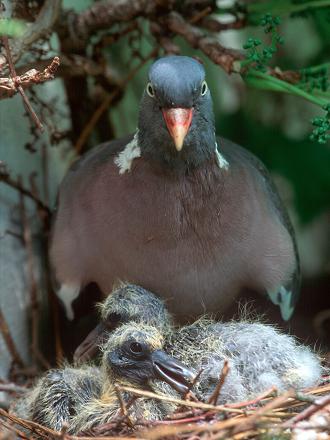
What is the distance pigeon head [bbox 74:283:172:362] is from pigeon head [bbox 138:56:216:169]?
0.45 metres

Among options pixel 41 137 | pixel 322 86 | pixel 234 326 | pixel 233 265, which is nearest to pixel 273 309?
pixel 233 265

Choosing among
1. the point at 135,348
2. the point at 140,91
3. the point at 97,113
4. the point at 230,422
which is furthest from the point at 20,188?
the point at 230,422

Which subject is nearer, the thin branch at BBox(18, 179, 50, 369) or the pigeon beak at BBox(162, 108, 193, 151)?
the pigeon beak at BBox(162, 108, 193, 151)

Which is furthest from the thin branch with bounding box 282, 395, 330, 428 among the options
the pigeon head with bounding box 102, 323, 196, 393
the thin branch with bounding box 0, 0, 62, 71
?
the thin branch with bounding box 0, 0, 62, 71

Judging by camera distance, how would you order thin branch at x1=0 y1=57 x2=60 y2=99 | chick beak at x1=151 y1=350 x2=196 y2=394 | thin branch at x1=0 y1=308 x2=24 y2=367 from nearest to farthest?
chick beak at x1=151 y1=350 x2=196 y2=394 < thin branch at x1=0 y1=57 x2=60 y2=99 < thin branch at x1=0 y1=308 x2=24 y2=367

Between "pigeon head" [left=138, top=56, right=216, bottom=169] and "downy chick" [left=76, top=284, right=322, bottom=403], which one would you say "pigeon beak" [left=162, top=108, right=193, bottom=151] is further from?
"downy chick" [left=76, top=284, right=322, bottom=403]

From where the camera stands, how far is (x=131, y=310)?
2.38 metres

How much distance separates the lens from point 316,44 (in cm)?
364

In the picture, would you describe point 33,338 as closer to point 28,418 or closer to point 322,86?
point 28,418

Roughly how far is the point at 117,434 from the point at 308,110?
7.36 feet

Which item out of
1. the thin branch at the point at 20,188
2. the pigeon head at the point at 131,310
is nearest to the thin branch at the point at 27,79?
the thin branch at the point at 20,188

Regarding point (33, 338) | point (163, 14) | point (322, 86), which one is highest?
point (163, 14)

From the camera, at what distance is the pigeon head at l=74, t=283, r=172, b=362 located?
7.81 feet

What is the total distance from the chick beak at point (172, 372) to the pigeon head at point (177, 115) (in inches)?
25.5
